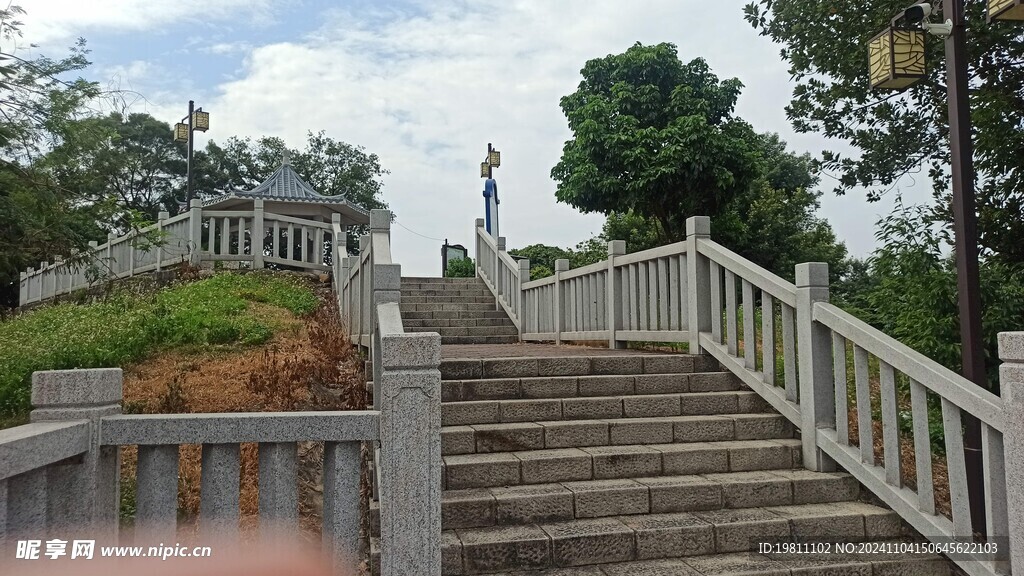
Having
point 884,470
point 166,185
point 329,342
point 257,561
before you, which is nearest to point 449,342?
point 329,342

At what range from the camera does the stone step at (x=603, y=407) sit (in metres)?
4.51

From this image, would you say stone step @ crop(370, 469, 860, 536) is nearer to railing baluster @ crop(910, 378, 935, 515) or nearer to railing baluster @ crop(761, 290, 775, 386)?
railing baluster @ crop(910, 378, 935, 515)

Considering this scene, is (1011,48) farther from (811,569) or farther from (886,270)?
(811,569)

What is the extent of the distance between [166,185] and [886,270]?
1250 inches

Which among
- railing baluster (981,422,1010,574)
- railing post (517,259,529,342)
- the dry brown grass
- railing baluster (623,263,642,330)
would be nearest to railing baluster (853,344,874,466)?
railing baluster (981,422,1010,574)

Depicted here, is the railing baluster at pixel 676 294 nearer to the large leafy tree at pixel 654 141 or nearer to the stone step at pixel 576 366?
the stone step at pixel 576 366

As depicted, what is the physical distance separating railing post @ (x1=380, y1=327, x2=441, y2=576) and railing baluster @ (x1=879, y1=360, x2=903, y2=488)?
2.70 meters

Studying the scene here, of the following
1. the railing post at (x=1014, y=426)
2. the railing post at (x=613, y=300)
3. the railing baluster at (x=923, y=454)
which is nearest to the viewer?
the railing post at (x=1014, y=426)

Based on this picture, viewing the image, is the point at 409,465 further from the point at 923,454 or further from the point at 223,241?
the point at 223,241

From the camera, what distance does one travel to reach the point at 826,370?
426 centimetres

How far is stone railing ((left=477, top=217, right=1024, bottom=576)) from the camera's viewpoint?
310 cm

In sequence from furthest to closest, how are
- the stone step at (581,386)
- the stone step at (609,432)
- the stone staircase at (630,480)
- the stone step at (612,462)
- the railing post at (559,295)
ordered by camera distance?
1. the railing post at (559,295)
2. the stone step at (581,386)
3. the stone step at (609,432)
4. the stone step at (612,462)
5. the stone staircase at (630,480)

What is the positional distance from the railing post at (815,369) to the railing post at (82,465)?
3.99 metres

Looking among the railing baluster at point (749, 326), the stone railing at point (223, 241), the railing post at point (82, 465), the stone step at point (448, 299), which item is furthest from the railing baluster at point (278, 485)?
the stone railing at point (223, 241)
